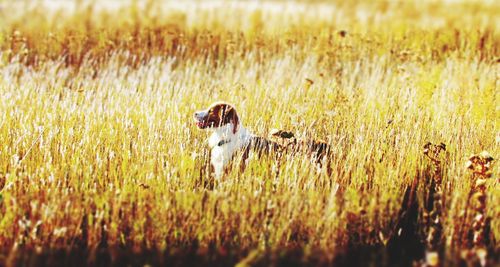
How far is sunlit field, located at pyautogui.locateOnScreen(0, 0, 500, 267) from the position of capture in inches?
126

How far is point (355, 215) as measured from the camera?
3305mm

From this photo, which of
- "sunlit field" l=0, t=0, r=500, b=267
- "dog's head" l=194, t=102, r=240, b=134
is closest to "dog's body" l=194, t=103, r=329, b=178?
"dog's head" l=194, t=102, r=240, b=134

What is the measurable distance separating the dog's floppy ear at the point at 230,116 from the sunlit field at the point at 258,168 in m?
0.31

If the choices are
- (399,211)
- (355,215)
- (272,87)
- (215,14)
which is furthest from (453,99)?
(215,14)

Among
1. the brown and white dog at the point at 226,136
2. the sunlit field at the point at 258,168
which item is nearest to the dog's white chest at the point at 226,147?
the brown and white dog at the point at 226,136

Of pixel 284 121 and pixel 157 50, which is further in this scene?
pixel 157 50

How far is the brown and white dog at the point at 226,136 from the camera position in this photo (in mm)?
3844

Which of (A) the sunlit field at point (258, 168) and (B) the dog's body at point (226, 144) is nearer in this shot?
(A) the sunlit field at point (258, 168)

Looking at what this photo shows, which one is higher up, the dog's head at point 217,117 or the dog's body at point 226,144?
the dog's head at point 217,117

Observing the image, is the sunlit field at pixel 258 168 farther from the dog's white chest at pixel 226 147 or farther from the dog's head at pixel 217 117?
the dog's head at pixel 217 117

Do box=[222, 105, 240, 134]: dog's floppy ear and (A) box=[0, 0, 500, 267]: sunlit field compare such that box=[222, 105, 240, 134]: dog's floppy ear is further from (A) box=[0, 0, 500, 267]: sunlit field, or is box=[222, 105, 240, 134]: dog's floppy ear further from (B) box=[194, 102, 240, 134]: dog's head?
(A) box=[0, 0, 500, 267]: sunlit field

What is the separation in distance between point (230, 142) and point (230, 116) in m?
0.17

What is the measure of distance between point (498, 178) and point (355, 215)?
1017mm

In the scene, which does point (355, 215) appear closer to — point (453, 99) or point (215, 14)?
point (453, 99)
